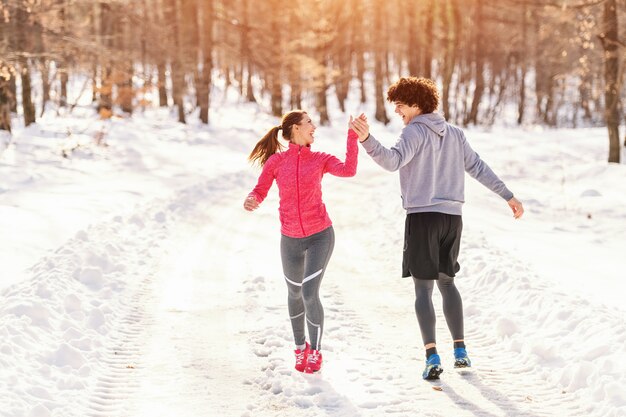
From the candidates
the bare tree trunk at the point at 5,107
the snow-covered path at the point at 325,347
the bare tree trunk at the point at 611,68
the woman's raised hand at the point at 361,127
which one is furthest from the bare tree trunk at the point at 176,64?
the woman's raised hand at the point at 361,127

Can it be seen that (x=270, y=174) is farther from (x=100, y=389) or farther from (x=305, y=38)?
(x=305, y=38)

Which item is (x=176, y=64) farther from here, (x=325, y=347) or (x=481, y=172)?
(x=481, y=172)

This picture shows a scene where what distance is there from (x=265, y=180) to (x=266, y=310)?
84.5 inches

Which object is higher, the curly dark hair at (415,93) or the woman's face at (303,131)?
the curly dark hair at (415,93)

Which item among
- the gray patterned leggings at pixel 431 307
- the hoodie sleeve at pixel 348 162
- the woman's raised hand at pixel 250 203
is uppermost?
the hoodie sleeve at pixel 348 162

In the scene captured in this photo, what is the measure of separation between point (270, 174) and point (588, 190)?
512 inches

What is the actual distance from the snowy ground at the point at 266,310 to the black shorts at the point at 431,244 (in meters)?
0.85

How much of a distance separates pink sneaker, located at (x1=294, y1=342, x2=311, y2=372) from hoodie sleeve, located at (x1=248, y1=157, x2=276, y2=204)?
124 cm

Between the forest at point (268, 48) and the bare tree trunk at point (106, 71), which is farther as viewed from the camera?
the bare tree trunk at point (106, 71)

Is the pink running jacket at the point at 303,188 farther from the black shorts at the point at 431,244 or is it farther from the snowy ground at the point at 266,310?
the snowy ground at the point at 266,310

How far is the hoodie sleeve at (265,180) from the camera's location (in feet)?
18.1

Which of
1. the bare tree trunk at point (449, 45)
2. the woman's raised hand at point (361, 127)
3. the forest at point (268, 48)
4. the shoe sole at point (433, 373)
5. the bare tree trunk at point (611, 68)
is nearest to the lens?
the woman's raised hand at point (361, 127)

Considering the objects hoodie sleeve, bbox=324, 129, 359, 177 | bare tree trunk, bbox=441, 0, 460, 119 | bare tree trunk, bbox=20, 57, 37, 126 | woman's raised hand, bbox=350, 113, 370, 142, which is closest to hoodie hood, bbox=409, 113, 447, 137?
hoodie sleeve, bbox=324, 129, 359, 177

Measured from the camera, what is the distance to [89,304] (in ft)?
23.7
